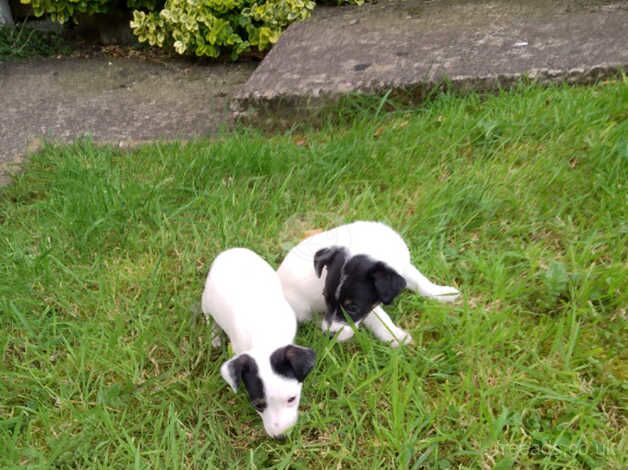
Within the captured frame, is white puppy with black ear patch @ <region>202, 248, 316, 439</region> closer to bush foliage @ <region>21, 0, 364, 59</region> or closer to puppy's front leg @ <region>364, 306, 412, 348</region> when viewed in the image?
puppy's front leg @ <region>364, 306, 412, 348</region>

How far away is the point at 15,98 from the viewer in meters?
5.09

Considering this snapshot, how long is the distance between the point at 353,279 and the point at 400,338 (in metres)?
0.32

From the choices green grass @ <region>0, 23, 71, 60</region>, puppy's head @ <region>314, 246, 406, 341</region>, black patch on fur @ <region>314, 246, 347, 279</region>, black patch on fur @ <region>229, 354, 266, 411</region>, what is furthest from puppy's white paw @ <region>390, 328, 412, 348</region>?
green grass @ <region>0, 23, 71, 60</region>

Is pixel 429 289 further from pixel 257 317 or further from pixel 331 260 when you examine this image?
pixel 257 317

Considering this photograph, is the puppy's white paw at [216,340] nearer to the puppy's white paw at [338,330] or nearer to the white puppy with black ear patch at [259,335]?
the white puppy with black ear patch at [259,335]

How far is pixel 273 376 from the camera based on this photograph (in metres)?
1.92

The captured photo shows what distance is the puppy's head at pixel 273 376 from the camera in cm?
192

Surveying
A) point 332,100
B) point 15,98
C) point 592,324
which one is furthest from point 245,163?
point 15,98

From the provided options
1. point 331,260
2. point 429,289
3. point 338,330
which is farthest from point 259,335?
point 429,289

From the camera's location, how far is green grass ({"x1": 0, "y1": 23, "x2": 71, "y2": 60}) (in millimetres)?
5910

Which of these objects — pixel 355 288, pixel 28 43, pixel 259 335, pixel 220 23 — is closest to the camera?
pixel 259 335

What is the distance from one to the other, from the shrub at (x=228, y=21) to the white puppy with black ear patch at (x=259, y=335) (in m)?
3.31

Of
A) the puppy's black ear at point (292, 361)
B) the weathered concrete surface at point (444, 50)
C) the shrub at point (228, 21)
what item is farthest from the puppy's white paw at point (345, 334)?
the shrub at point (228, 21)

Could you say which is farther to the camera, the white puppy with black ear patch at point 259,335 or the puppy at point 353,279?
the puppy at point 353,279
